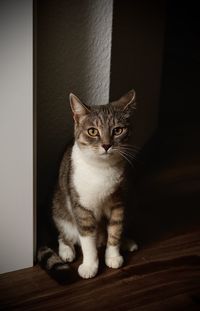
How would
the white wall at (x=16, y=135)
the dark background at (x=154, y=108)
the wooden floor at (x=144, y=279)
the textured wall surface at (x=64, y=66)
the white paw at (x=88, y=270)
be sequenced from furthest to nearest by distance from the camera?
the dark background at (x=154, y=108)
the textured wall surface at (x=64, y=66)
the white paw at (x=88, y=270)
the wooden floor at (x=144, y=279)
the white wall at (x=16, y=135)

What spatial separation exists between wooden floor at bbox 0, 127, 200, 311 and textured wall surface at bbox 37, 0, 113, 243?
1.26ft

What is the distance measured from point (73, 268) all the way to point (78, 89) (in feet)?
2.15

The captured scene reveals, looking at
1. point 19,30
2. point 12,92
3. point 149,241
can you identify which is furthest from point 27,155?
point 149,241

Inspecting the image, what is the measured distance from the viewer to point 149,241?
5.36ft

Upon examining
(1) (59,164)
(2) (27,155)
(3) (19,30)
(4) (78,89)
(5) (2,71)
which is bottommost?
(1) (59,164)

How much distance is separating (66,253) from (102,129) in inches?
18.7

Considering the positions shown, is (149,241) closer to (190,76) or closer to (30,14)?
(30,14)

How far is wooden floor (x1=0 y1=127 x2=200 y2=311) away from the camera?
1.28m

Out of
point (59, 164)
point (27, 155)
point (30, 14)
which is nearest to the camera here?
point (30, 14)

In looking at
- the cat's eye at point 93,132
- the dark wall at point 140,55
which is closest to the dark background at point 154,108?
the dark wall at point 140,55

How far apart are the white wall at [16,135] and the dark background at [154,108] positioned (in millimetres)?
221

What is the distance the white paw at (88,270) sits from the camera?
1385 millimetres

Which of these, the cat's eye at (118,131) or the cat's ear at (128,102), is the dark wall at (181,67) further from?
the cat's eye at (118,131)

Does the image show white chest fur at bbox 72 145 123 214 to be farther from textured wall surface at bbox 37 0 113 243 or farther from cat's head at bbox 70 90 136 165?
textured wall surface at bbox 37 0 113 243
